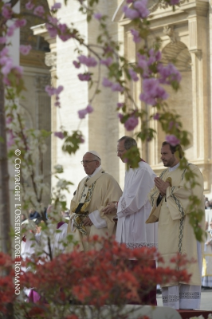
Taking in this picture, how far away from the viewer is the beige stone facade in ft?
58.6

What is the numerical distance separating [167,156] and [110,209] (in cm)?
120

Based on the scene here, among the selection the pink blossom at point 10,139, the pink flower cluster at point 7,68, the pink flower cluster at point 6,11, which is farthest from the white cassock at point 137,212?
the pink flower cluster at point 7,68

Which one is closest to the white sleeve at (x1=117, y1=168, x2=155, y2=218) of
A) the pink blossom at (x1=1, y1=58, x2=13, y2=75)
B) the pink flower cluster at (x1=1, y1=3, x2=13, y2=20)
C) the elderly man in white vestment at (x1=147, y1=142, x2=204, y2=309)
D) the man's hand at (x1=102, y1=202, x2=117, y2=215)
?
the man's hand at (x1=102, y1=202, x2=117, y2=215)

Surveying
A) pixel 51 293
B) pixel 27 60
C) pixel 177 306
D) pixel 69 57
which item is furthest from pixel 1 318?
pixel 27 60

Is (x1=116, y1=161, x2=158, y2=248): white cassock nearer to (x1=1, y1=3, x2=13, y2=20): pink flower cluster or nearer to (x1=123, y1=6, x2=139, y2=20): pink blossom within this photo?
(x1=1, y1=3, x2=13, y2=20): pink flower cluster

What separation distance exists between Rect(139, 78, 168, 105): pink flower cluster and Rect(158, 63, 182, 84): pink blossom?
0.10 m

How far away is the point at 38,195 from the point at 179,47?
49.7ft

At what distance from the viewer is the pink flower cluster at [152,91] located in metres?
3.89

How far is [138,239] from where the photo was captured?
8.12m

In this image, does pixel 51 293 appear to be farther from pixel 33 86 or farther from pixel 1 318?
pixel 33 86

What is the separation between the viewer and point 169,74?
4.00 meters

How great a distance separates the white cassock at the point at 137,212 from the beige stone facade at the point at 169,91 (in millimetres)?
8517

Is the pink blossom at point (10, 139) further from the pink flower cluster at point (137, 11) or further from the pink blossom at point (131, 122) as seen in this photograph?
A: the pink flower cluster at point (137, 11)

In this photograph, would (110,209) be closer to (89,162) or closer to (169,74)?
(89,162)
